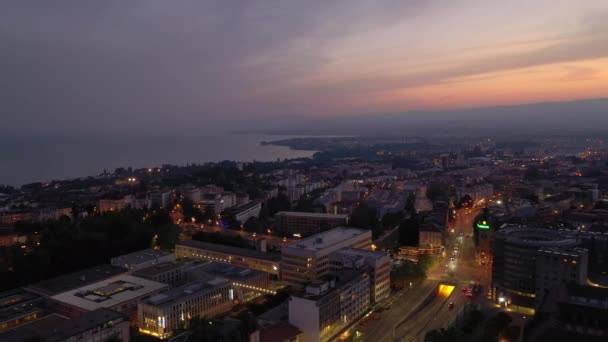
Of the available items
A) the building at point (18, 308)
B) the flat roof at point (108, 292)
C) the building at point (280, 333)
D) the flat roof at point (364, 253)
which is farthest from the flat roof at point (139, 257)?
the building at point (280, 333)

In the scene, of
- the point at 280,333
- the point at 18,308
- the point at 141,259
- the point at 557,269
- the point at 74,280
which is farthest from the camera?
the point at 141,259

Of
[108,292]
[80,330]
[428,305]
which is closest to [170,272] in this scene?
[108,292]

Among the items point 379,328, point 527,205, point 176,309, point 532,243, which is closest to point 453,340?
point 379,328

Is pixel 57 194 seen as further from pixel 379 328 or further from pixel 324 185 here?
pixel 379 328

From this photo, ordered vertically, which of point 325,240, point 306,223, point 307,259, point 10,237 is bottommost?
point 306,223

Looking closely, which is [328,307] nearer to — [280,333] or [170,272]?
[280,333]

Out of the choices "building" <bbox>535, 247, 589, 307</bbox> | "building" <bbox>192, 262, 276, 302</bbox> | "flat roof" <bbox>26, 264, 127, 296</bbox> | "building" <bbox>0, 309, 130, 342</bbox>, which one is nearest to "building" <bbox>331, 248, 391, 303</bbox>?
"building" <bbox>192, 262, 276, 302</bbox>

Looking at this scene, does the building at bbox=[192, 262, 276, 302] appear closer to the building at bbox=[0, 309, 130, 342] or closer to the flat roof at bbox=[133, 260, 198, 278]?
the flat roof at bbox=[133, 260, 198, 278]
